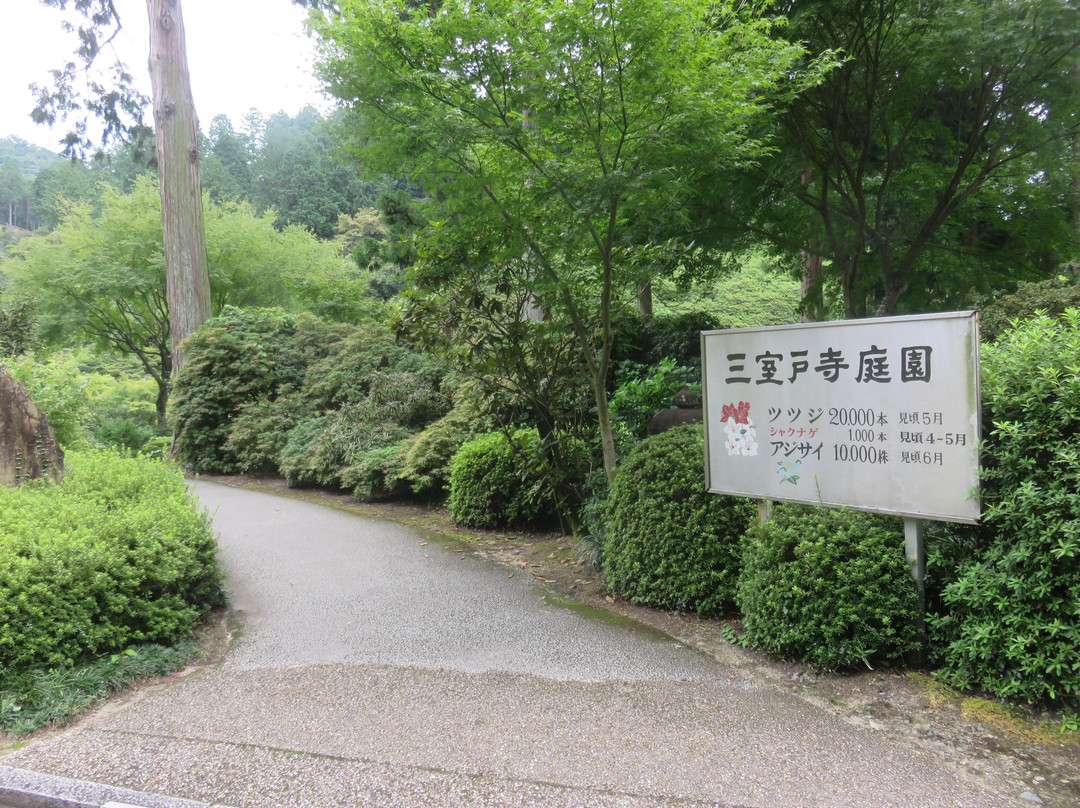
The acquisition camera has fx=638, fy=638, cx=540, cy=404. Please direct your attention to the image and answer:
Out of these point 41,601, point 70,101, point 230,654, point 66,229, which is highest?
point 70,101

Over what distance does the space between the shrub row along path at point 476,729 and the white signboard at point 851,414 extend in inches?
44.9

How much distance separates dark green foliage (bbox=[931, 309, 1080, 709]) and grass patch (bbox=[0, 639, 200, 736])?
14.1 feet

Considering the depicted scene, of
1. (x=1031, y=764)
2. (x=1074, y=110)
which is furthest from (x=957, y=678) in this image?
(x=1074, y=110)

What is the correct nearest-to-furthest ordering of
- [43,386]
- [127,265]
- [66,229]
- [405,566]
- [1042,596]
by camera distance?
[1042,596] → [405,566] → [43,386] → [127,265] → [66,229]

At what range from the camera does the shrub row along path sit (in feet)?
8.27

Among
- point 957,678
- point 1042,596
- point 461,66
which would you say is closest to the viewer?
point 1042,596

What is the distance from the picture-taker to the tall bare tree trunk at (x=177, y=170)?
1253cm

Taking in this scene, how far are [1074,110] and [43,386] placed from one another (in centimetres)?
1210

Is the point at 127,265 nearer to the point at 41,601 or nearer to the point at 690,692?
the point at 41,601

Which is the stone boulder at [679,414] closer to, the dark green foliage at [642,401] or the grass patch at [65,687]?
the dark green foliage at [642,401]

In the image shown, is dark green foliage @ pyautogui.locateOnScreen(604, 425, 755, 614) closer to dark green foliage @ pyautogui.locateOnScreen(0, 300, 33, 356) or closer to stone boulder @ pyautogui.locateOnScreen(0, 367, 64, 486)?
stone boulder @ pyautogui.locateOnScreen(0, 367, 64, 486)

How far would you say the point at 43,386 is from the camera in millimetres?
8133

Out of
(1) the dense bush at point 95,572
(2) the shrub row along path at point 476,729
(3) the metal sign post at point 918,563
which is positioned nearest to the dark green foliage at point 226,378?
(1) the dense bush at point 95,572

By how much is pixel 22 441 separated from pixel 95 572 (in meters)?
2.67
